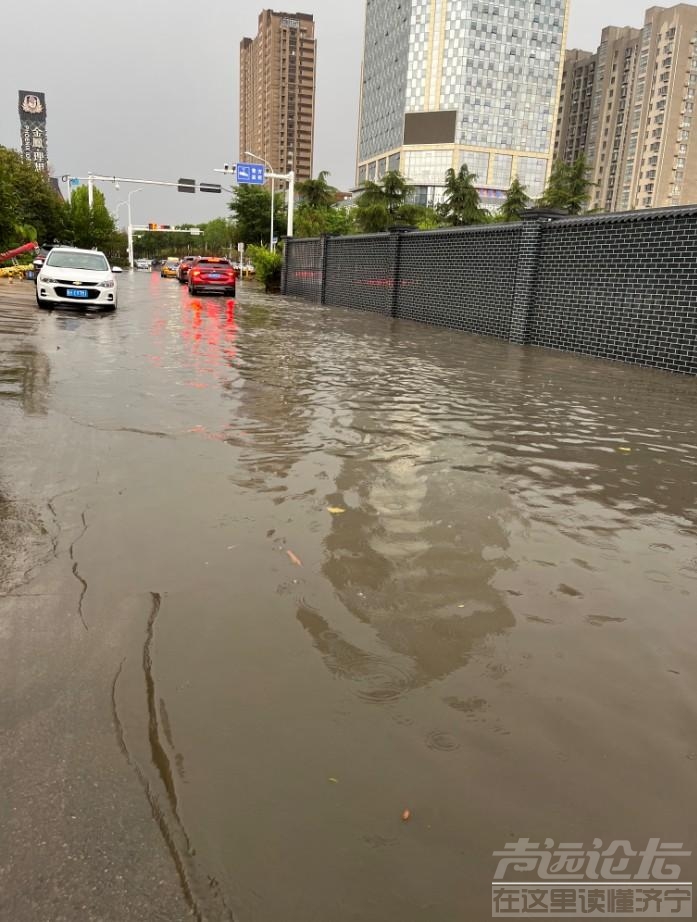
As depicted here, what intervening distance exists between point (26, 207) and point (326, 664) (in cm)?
5720

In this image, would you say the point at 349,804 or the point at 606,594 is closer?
the point at 349,804

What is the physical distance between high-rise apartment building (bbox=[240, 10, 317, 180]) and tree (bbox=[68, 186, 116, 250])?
101 meters

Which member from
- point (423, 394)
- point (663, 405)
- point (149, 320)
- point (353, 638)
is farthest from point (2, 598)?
point (149, 320)

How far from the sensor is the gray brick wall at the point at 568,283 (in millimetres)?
12328

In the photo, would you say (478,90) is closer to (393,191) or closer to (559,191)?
(393,191)

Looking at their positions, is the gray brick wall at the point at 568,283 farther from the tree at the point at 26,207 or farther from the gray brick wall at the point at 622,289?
the tree at the point at 26,207

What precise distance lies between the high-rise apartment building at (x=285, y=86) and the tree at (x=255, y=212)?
108 meters

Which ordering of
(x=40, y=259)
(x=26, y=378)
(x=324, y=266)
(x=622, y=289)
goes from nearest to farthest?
(x=26, y=378), (x=622, y=289), (x=324, y=266), (x=40, y=259)

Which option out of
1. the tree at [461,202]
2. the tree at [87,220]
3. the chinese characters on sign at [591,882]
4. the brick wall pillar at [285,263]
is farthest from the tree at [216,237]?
the chinese characters on sign at [591,882]

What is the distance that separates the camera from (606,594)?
141 inches

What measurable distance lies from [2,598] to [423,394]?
669 cm

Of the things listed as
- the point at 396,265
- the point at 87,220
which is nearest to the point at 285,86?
the point at 87,220

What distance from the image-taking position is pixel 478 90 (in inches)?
5007

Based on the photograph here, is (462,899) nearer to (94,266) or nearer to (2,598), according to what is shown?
(2,598)
